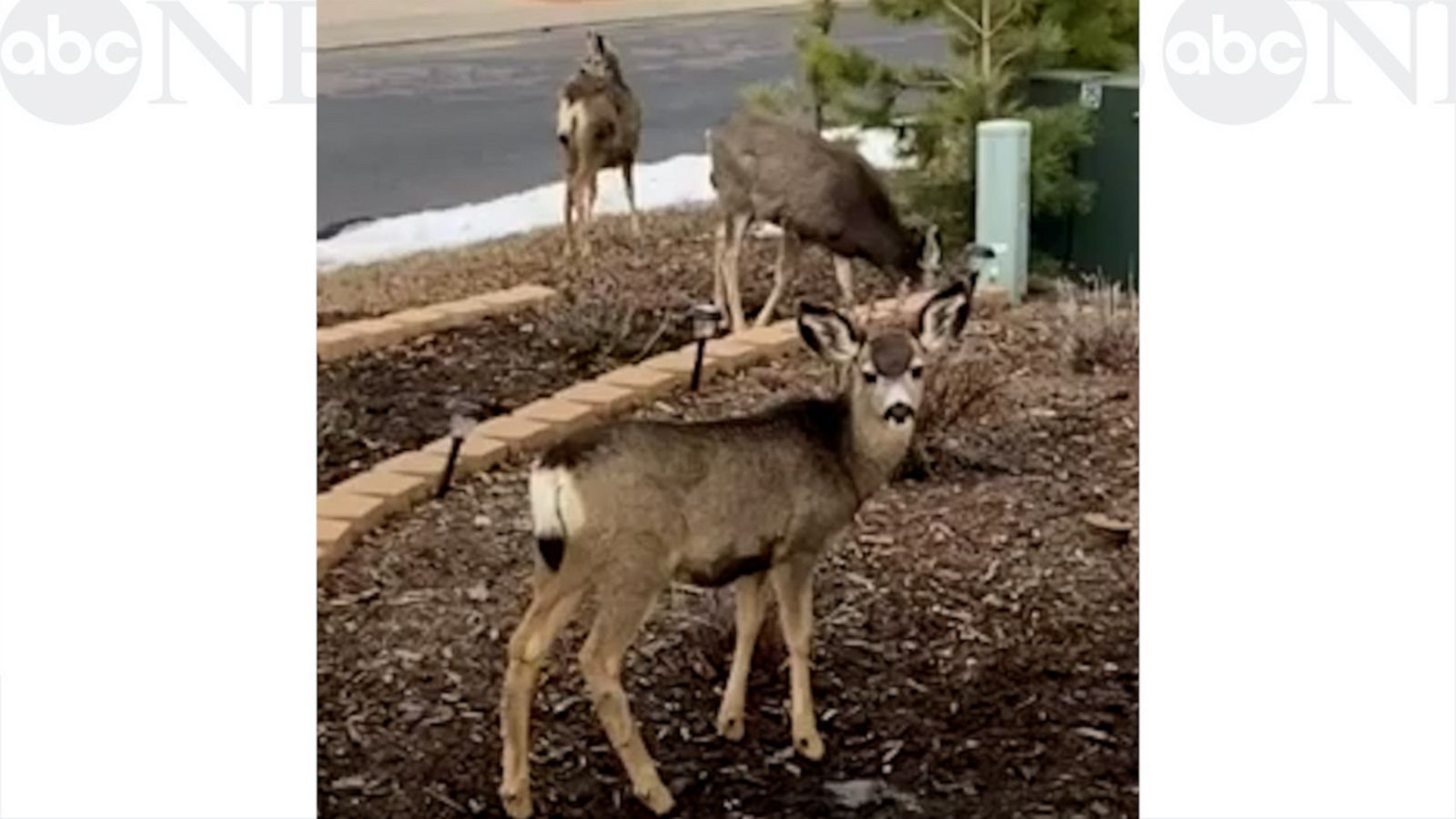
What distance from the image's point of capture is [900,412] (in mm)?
4051

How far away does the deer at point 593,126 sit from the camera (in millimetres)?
4188

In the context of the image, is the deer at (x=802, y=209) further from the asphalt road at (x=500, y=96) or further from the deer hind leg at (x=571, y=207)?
the deer hind leg at (x=571, y=207)

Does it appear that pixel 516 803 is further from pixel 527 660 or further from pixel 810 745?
pixel 810 745

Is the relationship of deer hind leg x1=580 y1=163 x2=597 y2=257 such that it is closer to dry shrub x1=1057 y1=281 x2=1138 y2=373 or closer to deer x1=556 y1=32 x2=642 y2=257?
deer x1=556 y1=32 x2=642 y2=257

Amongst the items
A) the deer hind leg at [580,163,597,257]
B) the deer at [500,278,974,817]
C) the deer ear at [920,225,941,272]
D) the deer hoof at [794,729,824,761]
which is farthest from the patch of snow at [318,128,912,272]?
the deer hoof at [794,729,824,761]

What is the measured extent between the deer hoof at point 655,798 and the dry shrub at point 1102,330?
76 cm

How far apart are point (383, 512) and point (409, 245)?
33cm

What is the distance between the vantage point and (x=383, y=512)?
4.21 m
